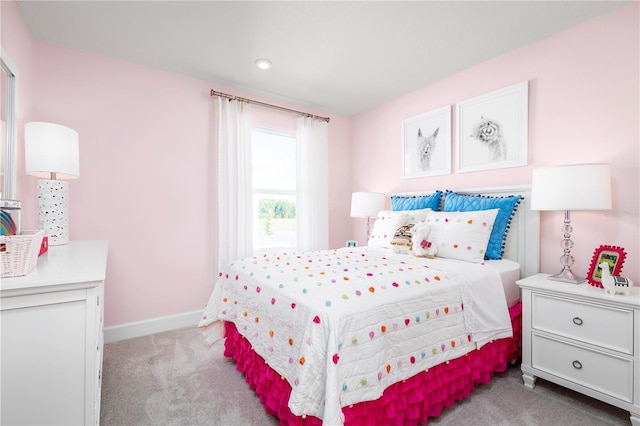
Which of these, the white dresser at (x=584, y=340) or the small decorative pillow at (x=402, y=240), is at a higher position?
the small decorative pillow at (x=402, y=240)

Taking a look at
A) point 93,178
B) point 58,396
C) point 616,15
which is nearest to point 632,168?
point 616,15

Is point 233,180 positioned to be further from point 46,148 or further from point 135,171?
point 46,148

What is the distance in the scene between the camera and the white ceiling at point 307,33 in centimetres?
203

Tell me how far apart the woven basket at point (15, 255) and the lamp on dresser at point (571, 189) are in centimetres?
265

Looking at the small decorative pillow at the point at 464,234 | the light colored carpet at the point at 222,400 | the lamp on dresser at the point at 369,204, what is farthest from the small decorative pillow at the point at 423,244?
the lamp on dresser at the point at 369,204

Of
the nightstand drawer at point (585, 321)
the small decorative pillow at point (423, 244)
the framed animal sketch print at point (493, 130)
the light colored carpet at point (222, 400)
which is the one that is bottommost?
the light colored carpet at point (222, 400)

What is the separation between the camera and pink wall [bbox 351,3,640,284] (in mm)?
1974

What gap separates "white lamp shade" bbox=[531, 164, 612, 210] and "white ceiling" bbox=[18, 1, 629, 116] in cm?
112

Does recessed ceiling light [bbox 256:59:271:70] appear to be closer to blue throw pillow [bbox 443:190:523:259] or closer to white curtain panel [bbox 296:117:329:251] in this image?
white curtain panel [bbox 296:117:329:251]

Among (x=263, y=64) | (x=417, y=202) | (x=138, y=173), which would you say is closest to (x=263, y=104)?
(x=263, y=64)

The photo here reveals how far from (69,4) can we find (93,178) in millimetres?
1276

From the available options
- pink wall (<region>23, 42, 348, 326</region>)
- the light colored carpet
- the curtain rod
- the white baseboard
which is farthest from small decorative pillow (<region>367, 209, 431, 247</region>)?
the white baseboard

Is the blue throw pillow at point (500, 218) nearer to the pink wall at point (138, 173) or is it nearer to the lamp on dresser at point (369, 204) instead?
the lamp on dresser at point (369, 204)

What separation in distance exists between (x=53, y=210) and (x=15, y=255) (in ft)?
4.05
